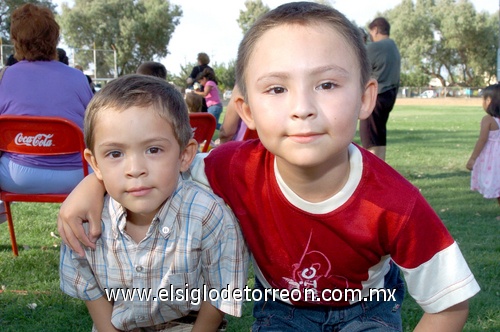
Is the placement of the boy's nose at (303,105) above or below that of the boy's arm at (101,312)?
above

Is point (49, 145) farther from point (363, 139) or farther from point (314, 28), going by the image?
point (363, 139)

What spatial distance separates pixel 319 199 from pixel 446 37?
228 feet

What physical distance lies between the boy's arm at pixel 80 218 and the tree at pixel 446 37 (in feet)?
221

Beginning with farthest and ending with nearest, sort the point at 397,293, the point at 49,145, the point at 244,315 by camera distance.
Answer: the point at 49,145 → the point at 244,315 → the point at 397,293

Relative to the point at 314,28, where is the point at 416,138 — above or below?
below

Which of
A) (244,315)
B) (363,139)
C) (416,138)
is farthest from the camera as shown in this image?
(416,138)

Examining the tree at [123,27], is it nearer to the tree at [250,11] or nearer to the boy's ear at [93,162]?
the tree at [250,11]

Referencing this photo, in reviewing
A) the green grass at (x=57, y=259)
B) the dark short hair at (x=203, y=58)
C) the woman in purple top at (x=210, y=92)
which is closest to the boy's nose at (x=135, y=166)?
the green grass at (x=57, y=259)

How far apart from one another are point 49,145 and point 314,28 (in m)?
2.43

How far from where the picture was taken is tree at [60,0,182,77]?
5812 cm

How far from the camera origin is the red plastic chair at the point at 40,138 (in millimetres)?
3654

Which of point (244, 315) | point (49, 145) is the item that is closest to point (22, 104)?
point (49, 145)

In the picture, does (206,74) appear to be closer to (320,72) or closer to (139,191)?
(139,191)

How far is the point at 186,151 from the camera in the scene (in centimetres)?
220
